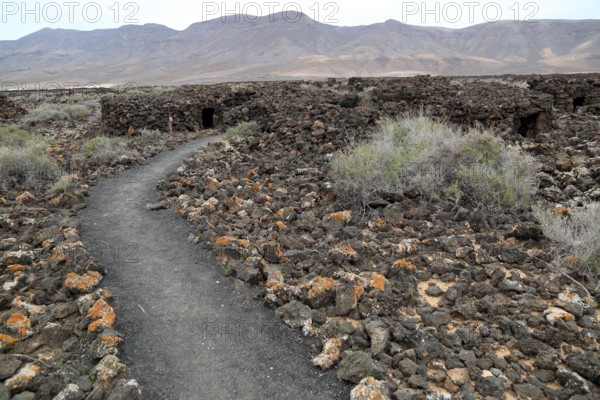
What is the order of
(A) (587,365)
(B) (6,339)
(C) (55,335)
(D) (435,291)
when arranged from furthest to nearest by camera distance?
1. (D) (435,291)
2. (C) (55,335)
3. (B) (6,339)
4. (A) (587,365)

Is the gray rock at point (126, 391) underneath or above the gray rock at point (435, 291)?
underneath

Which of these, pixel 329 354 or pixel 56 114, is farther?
pixel 56 114

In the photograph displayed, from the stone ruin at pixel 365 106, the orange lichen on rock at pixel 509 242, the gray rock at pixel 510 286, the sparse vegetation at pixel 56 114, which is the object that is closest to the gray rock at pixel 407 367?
the gray rock at pixel 510 286

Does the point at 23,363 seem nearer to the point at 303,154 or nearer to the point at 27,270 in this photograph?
the point at 27,270

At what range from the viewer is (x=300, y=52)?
98.2 m

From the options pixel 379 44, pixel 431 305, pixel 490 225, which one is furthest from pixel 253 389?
pixel 379 44

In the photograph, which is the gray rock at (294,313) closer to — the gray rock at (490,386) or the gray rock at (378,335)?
the gray rock at (378,335)

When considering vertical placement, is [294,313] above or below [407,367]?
above

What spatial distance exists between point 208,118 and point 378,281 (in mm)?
16114

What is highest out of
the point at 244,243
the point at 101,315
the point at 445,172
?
the point at 445,172

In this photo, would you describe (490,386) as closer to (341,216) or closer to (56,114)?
(341,216)

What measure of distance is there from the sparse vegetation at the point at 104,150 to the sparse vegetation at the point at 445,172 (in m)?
6.46

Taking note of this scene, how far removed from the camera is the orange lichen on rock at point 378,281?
4172 mm

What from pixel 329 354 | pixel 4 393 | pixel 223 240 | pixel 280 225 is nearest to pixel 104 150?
pixel 223 240
